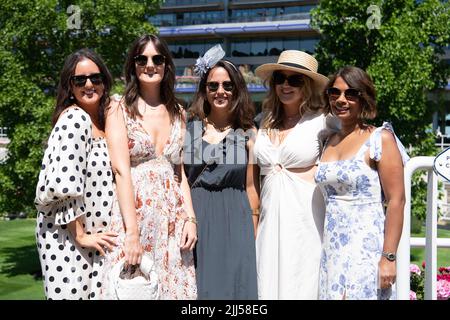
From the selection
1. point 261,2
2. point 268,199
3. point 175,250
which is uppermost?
point 261,2

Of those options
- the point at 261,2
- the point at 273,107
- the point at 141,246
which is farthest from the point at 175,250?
the point at 261,2

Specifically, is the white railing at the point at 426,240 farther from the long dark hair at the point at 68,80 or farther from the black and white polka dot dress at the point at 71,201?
the long dark hair at the point at 68,80

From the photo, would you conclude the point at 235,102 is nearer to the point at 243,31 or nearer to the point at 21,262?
the point at 21,262

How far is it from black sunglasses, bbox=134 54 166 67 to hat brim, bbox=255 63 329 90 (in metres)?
0.81

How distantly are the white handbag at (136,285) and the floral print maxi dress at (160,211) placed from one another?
0.49 feet

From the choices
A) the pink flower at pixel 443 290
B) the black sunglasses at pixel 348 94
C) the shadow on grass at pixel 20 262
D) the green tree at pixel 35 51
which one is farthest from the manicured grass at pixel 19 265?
the black sunglasses at pixel 348 94

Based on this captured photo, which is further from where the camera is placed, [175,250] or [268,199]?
[268,199]

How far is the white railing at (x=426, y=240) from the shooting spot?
9.79 ft

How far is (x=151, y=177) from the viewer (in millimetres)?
3117

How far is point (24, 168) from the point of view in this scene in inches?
432

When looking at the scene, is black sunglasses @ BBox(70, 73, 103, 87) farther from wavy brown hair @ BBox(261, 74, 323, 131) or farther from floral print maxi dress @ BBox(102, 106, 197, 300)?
wavy brown hair @ BBox(261, 74, 323, 131)

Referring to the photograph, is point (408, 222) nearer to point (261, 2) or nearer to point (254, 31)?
point (254, 31)
